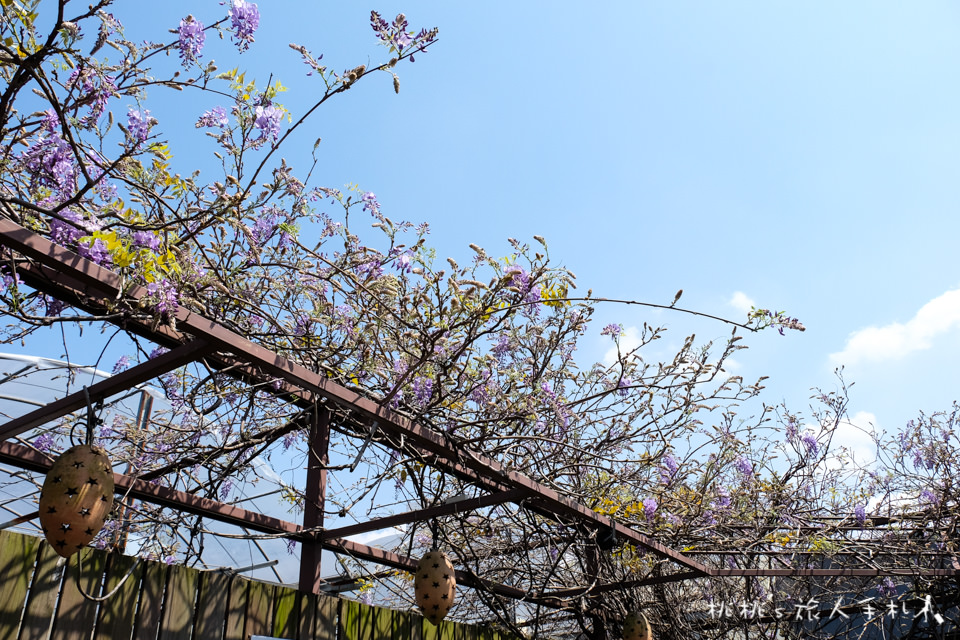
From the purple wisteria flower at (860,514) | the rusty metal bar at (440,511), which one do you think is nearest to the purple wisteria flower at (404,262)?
the rusty metal bar at (440,511)

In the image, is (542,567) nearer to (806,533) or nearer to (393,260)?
(806,533)

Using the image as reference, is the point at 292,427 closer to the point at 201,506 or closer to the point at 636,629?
the point at 201,506

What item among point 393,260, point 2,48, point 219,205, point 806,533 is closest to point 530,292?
point 393,260

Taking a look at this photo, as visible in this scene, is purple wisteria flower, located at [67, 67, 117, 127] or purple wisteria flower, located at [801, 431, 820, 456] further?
purple wisteria flower, located at [801, 431, 820, 456]

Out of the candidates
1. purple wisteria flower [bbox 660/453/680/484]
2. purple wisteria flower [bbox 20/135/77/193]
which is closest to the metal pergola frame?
purple wisteria flower [bbox 20/135/77/193]

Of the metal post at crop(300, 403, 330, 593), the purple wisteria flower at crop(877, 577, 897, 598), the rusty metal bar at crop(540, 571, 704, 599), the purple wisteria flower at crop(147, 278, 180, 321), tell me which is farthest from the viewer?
the purple wisteria flower at crop(877, 577, 897, 598)

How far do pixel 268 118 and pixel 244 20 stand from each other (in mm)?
302

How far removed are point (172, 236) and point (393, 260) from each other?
901 millimetres

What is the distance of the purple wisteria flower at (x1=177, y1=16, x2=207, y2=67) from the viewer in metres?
2.19

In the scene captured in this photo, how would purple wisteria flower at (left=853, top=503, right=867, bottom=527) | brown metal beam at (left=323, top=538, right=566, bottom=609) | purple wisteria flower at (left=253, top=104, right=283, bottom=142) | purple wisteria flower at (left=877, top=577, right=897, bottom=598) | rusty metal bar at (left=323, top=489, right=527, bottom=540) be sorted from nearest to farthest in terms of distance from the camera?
purple wisteria flower at (left=253, top=104, right=283, bottom=142), rusty metal bar at (left=323, top=489, right=527, bottom=540), brown metal beam at (left=323, top=538, right=566, bottom=609), purple wisteria flower at (left=853, top=503, right=867, bottom=527), purple wisteria flower at (left=877, top=577, right=897, bottom=598)

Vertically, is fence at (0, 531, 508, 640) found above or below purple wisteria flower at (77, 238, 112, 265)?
below

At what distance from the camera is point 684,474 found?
459 cm

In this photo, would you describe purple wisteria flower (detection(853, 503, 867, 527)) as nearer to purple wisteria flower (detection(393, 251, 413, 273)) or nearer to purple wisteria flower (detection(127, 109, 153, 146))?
purple wisteria flower (detection(393, 251, 413, 273))

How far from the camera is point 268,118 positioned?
92.7 inches
